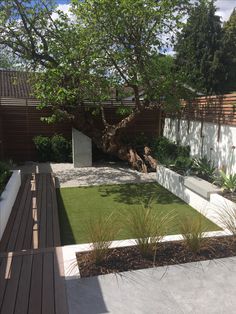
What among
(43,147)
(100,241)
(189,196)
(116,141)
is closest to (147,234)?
(100,241)

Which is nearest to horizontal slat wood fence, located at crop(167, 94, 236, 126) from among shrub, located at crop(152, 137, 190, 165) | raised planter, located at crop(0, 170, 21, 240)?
shrub, located at crop(152, 137, 190, 165)

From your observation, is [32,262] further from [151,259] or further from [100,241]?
[151,259]

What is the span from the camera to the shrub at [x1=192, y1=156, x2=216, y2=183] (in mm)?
7055

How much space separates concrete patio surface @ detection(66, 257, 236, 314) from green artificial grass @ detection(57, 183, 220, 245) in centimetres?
125

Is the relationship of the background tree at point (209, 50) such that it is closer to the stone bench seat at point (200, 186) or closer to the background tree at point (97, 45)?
the background tree at point (97, 45)

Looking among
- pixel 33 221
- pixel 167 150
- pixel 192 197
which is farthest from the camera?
pixel 167 150

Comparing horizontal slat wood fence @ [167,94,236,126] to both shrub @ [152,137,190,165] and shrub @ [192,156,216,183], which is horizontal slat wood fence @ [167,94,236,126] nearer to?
shrub @ [152,137,190,165]

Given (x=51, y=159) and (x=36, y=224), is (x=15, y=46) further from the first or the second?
(x=36, y=224)

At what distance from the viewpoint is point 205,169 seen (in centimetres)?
718

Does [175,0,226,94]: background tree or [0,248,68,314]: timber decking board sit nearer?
[0,248,68,314]: timber decking board

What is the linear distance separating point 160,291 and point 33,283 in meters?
1.31

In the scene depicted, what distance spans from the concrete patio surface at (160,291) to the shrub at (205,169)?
3602mm

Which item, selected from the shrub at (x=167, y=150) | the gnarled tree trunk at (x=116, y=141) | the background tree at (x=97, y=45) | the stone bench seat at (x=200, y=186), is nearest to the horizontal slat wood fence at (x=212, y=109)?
the background tree at (x=97, y=45)

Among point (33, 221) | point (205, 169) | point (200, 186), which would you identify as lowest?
point (33, 221)
